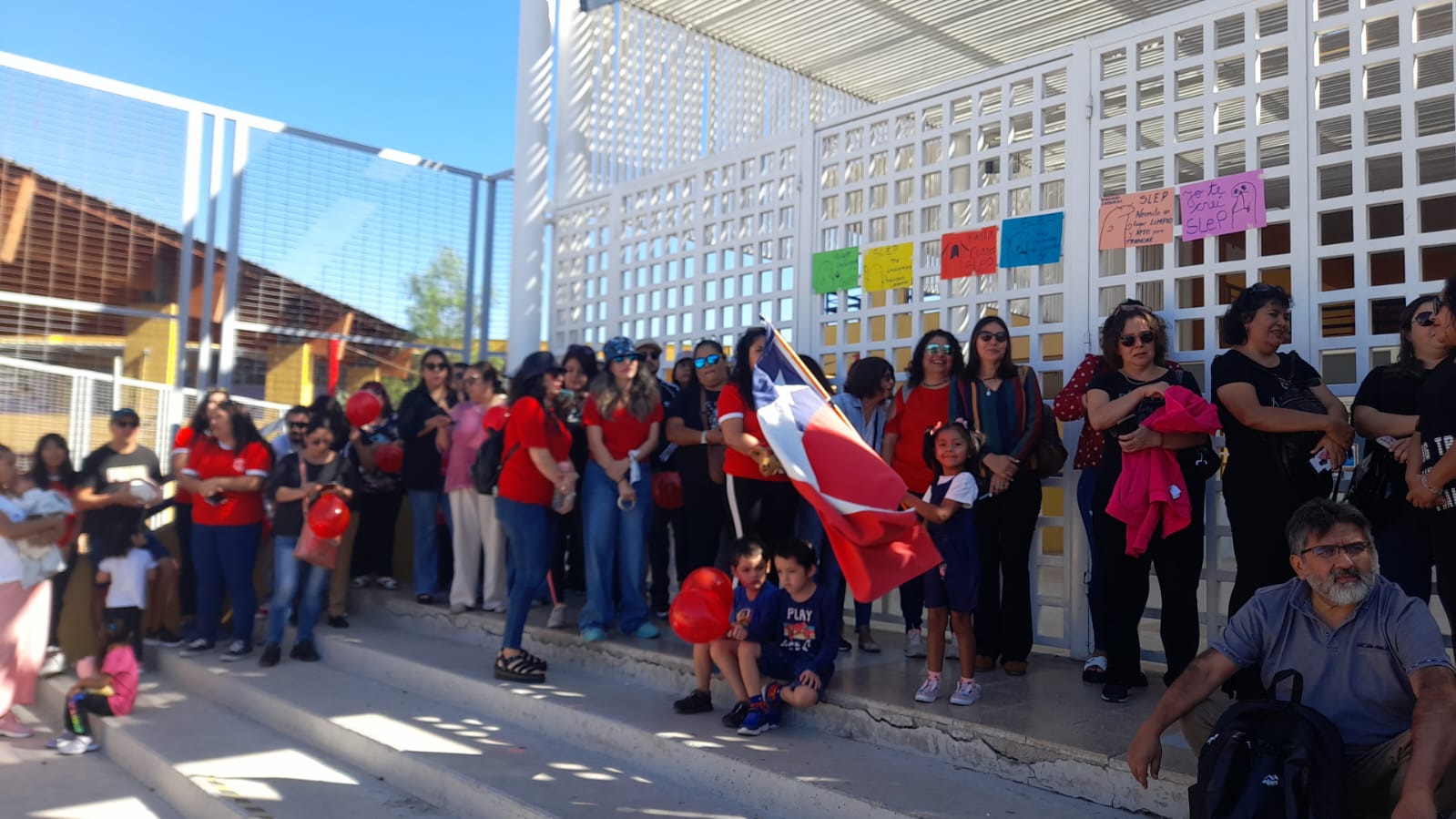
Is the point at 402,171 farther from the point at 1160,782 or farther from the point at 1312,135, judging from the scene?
the point at 1160,782

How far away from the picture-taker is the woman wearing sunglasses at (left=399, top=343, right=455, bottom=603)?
22.0 ft

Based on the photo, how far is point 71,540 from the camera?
6.34 meters

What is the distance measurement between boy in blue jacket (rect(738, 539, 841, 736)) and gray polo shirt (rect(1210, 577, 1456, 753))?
1624 millimetres

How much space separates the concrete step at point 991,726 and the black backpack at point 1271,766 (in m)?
0.52

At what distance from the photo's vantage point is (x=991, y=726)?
11.7ft

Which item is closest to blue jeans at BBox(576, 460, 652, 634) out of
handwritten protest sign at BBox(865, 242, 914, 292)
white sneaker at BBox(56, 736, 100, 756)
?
handwritten protest sign at BBox(865, 242, 914, 292)

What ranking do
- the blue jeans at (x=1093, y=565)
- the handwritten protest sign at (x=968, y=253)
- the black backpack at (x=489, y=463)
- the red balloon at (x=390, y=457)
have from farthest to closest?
1. the red balloon at (x=390, y=457)
2. the black backpack at (x=489, y=463)
3. the handwritten protest sign at (x=968, y=253)
4. the blue jeans at (x=1093, y=565)

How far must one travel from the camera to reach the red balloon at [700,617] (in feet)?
13.3

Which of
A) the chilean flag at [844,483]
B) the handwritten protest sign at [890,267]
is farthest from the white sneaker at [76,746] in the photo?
the handwritten protest sign at [890,267]

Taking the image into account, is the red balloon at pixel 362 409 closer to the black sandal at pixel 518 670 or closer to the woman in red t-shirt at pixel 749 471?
the black sandal at pixel 518 670

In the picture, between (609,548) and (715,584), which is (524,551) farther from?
(715,584)

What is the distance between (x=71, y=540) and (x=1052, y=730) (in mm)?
5902

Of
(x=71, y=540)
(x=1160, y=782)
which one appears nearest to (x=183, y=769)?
(x=71, y=540)

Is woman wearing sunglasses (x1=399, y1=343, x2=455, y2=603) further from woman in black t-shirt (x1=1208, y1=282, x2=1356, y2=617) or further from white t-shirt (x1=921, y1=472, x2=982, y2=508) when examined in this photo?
woman in black t-shirt (x1=1208, y1=282, x2=1356, y2=617)
